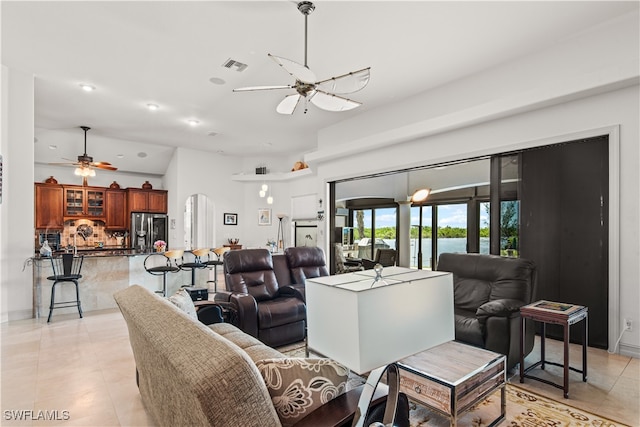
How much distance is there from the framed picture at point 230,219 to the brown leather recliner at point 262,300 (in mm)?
5086

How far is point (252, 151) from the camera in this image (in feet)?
29.1

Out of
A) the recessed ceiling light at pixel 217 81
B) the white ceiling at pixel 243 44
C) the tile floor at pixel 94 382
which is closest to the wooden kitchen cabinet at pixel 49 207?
the white ceiling at pixel 243 44

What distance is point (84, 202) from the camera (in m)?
8.45

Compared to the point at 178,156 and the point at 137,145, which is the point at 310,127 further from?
the point at 137,145

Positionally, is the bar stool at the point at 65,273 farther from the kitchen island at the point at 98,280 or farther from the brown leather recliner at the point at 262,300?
the brown leather recliner at the point at 262,300

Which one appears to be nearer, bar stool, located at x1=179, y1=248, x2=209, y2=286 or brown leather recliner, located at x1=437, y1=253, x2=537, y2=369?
brown leather recliner, located at x1=437, y1=253, x2=537, y2=369

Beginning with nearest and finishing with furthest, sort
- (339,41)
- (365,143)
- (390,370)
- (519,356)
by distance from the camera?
1. (390,370)
2. (519,356)
3. (339,41)
4. (365,143)

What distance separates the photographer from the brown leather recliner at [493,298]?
2803mm

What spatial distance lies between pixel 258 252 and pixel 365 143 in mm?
2750

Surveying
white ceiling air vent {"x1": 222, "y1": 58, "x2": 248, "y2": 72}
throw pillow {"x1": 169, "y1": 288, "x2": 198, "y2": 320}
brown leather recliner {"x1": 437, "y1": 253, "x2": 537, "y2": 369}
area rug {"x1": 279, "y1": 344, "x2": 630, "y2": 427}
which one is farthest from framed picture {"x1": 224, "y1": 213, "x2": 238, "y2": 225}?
area rug {"x1": 279, "y1": 344, "x2": 630, "y2": 427}

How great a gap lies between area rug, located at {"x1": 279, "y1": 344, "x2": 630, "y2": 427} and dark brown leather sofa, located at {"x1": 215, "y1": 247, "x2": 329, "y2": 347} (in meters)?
1.61

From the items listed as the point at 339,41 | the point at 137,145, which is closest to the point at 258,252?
the point at 339,41

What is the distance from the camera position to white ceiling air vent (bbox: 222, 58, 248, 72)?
13.4 feet

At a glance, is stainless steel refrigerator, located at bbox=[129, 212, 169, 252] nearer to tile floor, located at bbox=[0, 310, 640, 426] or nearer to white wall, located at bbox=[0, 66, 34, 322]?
white wall, located at bbox=[0, 66, 34, 322]
